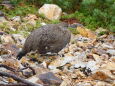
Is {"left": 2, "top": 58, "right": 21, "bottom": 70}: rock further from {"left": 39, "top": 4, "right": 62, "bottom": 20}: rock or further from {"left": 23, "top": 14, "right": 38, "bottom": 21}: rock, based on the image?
{"left": 39, "top": 4, "right": 62, "bottom": 20}: rock

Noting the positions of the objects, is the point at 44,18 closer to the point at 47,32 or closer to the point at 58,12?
the point at 58,12

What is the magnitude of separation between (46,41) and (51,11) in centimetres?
522

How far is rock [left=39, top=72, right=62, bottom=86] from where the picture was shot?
20.6 feet

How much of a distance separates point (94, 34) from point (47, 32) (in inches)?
144

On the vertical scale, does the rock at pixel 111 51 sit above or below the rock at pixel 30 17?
above

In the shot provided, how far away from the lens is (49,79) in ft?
20.9

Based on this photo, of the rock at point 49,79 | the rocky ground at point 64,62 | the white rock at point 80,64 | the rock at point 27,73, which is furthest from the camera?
the white rock at point 80,64

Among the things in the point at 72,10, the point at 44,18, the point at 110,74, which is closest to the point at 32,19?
the point at 44,18

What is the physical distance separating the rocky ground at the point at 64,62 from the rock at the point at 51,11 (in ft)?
5.46

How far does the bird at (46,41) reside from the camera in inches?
322

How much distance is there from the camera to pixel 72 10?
14328 mm

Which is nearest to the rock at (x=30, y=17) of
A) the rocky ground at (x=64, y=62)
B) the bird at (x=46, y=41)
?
the rocky ground at (x=64, y=62)

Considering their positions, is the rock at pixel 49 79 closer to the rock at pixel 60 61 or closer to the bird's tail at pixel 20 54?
the rock at pixel 60 61

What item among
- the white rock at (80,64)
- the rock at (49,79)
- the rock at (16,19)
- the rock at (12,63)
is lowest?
the rock at (16,19)
